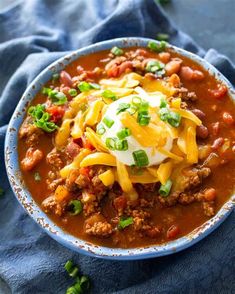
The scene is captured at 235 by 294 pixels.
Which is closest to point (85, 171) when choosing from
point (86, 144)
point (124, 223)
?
point (86, 144)

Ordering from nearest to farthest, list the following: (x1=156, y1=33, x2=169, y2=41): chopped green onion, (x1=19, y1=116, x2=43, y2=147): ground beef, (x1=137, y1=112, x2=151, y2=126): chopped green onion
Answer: (x1=137, y1=112, x2=151, y2=126): chopped green onion < (x1=19, y1=116, x2=43, y2=147): ground beef < (x1=156, y1=33, x2=169, y2=41): chopped green onion

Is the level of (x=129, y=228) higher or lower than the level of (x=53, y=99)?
lower

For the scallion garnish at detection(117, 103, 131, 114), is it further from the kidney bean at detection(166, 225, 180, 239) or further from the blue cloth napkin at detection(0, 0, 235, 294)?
the blue cloth napkin at detection(0, 0, 235, 294)

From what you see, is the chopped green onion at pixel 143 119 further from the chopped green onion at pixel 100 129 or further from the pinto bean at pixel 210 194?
the pinto bean at pixel 210 194

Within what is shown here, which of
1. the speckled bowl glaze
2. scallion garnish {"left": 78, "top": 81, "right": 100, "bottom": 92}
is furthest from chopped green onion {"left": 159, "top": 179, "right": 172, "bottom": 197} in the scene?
scallion garnish {"left": 78, "top": 81, "right": 100, "bottom": 92}

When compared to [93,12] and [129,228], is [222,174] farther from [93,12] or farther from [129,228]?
[93,12]

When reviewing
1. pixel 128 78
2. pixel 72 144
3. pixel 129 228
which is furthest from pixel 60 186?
pixel 128 78
